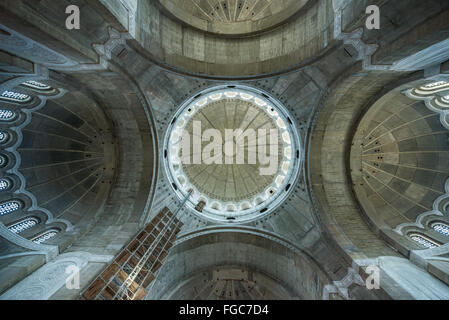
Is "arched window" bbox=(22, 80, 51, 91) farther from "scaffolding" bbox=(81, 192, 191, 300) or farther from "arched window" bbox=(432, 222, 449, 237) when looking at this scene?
"arched window" bbox=(432, 222, 449, 237)

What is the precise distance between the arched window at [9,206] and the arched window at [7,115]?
5769 mm

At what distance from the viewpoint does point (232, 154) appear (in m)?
22.8

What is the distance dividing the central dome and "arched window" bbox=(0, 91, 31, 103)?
32.2 feet

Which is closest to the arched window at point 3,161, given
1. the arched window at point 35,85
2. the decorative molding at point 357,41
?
the arched window at point 35,85

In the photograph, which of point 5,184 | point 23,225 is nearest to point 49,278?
point 23,225

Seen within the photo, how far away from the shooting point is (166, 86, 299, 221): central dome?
659 inches

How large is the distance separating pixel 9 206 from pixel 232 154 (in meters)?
18.0

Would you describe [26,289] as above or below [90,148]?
below

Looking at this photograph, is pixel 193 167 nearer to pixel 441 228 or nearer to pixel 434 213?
pixel 434 213

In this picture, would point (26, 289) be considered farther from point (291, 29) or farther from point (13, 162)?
point (291, 29)
